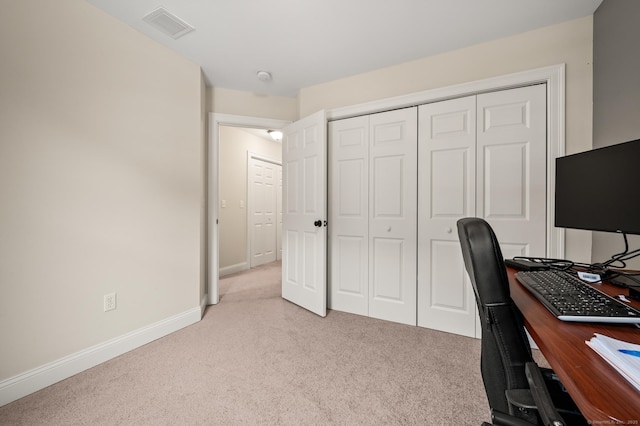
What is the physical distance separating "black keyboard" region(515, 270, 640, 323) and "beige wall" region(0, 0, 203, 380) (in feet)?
8.17

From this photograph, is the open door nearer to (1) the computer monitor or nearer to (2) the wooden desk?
(1) the computer monitor

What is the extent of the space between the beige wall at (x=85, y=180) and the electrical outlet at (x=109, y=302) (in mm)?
39

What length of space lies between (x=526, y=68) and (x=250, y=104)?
265 centimetres

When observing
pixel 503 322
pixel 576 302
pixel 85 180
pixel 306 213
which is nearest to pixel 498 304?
pixel 503 322

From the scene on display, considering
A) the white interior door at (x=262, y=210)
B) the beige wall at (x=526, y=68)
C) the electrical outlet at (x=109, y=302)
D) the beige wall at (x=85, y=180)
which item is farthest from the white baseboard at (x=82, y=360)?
the beige wall at (x=526, y=68)

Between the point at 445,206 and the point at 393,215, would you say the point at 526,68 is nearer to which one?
the point at 445,206

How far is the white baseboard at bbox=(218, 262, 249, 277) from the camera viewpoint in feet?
13.8

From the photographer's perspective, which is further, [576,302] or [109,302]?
[109,302]

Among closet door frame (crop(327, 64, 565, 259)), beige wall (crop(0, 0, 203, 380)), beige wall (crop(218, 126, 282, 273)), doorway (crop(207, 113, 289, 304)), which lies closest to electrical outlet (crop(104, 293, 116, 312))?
beige wall (crop(0, 0, 203, 380))

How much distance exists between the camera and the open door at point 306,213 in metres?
2.56

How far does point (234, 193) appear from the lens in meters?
4.48

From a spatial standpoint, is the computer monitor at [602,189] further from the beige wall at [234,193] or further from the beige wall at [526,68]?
the beige wall at [234,193]

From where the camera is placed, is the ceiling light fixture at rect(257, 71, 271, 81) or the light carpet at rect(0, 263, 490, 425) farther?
the ceiling light fixture at rect(257, 71, 271, 81)

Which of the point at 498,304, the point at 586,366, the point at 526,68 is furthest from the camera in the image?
the point at 526,68
